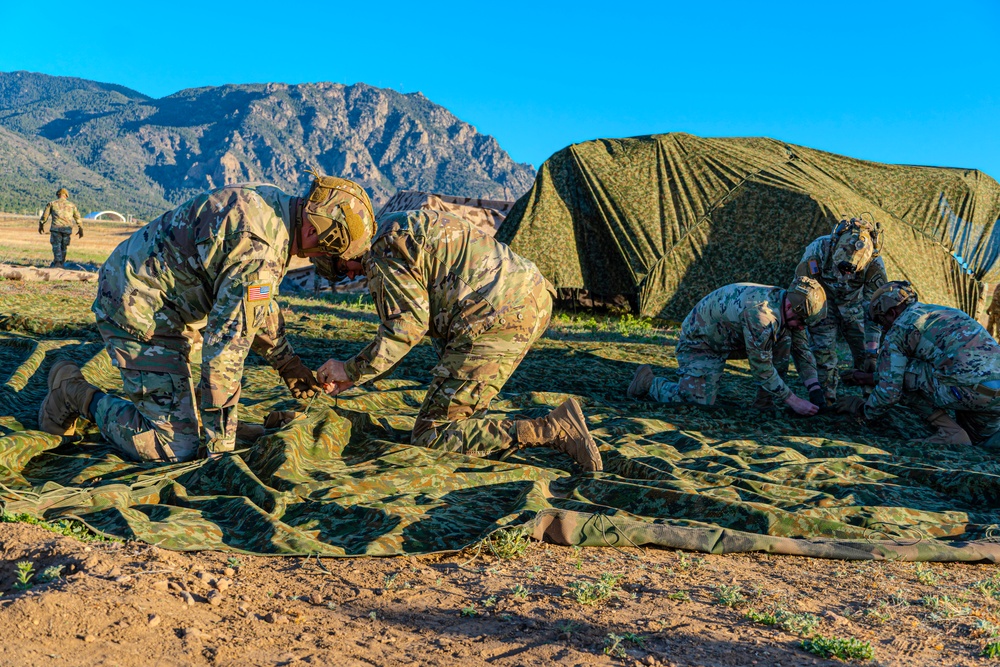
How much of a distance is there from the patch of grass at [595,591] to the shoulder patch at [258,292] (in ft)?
6.03

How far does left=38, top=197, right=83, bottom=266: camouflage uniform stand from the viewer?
16828 millimetres

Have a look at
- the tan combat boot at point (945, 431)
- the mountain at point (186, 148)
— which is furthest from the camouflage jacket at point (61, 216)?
the mountain at point (186, 148)

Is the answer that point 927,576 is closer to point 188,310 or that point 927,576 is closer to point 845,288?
point 188,310

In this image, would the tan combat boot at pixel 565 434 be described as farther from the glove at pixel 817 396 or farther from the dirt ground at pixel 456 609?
the glove at pixel 817 396

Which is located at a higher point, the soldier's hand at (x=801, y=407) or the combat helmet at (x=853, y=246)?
the combat helmet at (x=853, y=246)

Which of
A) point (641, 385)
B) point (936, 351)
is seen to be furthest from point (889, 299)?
point (641, 385)

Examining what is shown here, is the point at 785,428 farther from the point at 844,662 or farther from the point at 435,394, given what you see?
the point at 844,662

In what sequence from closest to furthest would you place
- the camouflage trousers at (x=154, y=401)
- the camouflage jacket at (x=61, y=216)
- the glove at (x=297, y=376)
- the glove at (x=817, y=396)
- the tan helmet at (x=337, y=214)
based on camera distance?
the tan helmet at (x=337, y=214) → the camouflage trousers at (x=154, y=401) → the glove at (x=297, y=376) → the glove at (x=817, y=396) → the camouflage jacket at (x=61, y=216)

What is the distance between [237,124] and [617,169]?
190539 millimetres

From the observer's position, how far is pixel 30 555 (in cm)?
267

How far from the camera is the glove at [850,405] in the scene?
607 cm

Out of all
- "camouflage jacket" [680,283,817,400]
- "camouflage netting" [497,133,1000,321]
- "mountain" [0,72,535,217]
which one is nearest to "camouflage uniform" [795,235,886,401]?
"camouflage jacket" [680,283,817,400]

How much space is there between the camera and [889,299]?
588 centimetres

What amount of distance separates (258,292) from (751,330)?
376 cm
